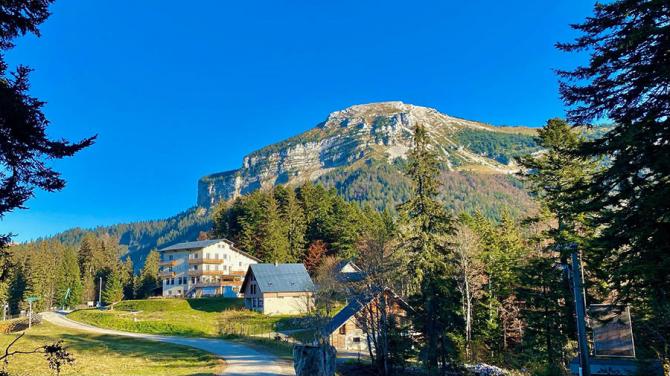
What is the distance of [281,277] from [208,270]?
25813mm

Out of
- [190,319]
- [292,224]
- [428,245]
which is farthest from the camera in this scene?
[292,224]

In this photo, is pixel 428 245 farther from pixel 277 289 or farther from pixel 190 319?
pixel 190 319

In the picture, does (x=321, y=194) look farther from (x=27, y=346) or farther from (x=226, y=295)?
Answer: (x=27, y=346)

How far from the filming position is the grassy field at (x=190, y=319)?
50344 mm

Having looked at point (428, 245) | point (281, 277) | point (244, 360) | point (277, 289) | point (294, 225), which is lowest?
point (244, 360)

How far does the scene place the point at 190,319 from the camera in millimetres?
55781

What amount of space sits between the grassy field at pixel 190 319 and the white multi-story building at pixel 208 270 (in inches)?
486

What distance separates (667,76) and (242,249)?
272ft

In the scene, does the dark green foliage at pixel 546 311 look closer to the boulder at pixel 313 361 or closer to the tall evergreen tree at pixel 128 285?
the boulder at pixel 313 361

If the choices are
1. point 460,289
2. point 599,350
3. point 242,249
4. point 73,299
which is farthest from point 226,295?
point 599,350

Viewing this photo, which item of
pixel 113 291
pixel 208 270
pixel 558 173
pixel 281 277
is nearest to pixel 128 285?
pixel 113 291

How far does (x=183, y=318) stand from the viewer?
56594 mm

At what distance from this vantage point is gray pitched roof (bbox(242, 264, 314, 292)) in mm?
63156

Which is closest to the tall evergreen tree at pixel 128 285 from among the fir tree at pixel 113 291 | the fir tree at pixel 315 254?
the fir tree at pixel 113 291
